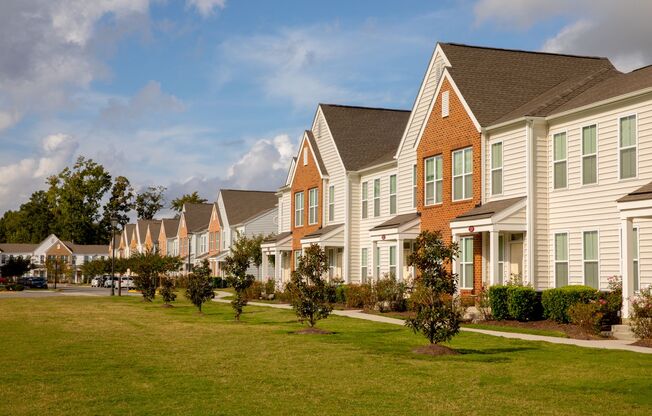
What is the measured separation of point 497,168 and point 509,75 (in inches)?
213

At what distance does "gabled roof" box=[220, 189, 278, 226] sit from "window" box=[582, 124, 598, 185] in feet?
160

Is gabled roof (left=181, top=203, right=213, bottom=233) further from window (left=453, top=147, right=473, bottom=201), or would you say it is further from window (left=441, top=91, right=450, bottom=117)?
window (left=453, top=147, right=473, bottom=201)

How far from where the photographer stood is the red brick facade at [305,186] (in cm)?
4634

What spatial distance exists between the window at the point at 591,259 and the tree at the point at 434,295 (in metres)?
8.45

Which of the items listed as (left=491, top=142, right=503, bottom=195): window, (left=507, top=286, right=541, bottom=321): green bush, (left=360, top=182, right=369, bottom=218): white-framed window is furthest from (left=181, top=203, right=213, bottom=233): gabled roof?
(left=507, top=286, right=541, bottom=321): green bush

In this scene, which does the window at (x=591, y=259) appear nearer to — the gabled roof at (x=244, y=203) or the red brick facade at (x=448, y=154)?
the red brick facade at (x=448, y=154)

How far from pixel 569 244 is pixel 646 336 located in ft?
23.7

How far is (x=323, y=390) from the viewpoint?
41.4 feet

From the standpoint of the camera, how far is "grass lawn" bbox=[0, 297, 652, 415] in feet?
37.0

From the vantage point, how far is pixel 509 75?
3219 centimetres

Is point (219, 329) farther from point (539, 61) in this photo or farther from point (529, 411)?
point (539, 61)

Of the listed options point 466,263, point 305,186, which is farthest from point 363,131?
point 466,263

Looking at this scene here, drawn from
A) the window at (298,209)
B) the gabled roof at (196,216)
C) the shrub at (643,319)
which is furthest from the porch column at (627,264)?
the gabled roof at (196,216)

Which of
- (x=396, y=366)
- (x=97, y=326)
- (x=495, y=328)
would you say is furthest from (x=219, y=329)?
(x=396, y=366)
